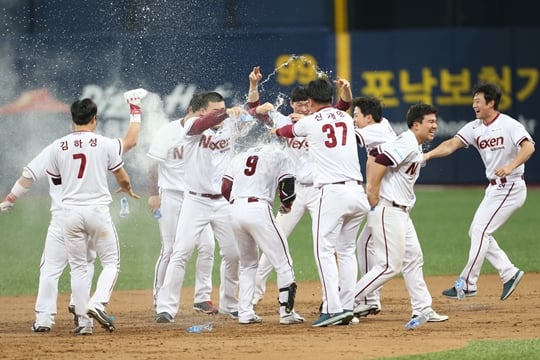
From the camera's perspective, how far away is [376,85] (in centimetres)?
2383

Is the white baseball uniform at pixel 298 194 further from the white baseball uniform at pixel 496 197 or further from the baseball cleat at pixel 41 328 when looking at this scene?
the baseball cleat at pixel 41 328

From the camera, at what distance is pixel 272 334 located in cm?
844

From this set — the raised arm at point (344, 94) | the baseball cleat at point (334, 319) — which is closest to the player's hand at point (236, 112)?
the raised arm at point (344, 94)

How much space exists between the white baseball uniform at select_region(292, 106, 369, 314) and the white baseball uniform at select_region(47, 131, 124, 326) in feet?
5.08

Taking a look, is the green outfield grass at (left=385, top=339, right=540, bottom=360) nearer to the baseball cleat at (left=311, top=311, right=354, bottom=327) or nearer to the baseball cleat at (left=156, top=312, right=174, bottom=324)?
the baseball cleat at (left=311, top=311, right=354, bottom=327)

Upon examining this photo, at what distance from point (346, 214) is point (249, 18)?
11.5 meters

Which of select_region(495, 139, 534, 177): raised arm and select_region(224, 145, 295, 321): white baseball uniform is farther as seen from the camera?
select_region(495, 139, 534, 177): raised arm

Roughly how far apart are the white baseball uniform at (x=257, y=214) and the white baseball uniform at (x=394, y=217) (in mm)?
706

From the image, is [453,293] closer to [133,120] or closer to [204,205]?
[204,205]

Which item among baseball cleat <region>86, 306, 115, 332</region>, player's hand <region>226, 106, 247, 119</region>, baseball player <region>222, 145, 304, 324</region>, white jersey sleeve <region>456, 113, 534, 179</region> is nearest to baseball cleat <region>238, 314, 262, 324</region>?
baseball player <region>222, 145, 304, 324</region>

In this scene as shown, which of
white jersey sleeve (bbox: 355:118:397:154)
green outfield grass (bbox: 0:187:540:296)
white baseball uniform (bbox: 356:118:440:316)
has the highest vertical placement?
white jersey sleeve (bbox: 355:118:397:154)

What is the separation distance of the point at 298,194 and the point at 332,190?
1.87m

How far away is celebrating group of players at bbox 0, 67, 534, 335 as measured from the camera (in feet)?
28.4

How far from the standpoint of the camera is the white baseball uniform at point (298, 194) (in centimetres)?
1023
